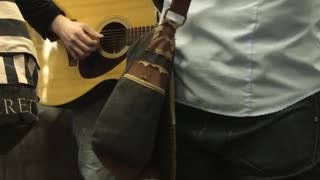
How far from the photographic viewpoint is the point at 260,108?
962 mm

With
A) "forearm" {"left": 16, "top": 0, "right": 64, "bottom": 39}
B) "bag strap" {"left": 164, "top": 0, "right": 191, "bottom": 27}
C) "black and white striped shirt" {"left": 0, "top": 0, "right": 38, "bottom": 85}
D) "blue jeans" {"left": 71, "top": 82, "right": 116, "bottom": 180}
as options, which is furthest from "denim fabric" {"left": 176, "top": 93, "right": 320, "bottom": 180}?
"forearm" {"left": 16, "top": 0, "right": 64, "bottom": 39}

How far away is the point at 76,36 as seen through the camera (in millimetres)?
1718

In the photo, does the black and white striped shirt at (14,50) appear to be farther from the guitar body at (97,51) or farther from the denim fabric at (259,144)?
the guitar body at (97,51)

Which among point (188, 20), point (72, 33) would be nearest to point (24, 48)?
point (188, 20)

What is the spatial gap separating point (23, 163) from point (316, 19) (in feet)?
4.54

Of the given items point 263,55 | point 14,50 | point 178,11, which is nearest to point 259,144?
point 263,55

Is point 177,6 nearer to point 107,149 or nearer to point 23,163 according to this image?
point 107,149

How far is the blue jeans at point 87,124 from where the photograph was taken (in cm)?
166

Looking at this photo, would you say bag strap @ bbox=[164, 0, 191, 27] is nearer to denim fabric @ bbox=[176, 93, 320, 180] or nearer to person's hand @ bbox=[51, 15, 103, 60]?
denim fabric @ bbox=[176, 93, 320, 180]

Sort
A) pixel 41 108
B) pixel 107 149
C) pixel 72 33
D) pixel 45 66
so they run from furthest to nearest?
1. pixel 41 108
2. pixel 45 66
3. pixel 72 33
4. pixel 107 149

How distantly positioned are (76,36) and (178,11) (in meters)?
0.81

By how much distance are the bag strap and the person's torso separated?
61 millimetres

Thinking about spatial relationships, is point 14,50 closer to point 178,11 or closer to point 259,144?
point 178,11

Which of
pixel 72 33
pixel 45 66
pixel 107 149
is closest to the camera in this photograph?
pixel 107 149
